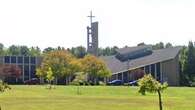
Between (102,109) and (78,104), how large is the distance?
584 cm

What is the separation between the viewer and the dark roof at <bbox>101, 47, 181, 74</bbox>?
148500 millimetres

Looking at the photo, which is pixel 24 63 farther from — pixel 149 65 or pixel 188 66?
pixel 188 66

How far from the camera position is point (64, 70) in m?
130

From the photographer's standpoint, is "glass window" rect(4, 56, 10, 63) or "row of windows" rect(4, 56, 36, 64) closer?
"glass window" rect(4, 56, 10, 63)

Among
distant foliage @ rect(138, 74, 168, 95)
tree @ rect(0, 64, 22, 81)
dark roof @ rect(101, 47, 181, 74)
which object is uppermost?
dark roof @ rect(101, 47, 181, 74)

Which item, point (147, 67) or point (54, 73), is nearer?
point (54, 73)

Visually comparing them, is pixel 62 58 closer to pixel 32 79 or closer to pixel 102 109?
pixel 32 79

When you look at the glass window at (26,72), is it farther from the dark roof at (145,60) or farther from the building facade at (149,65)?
the building facade at (149,65)

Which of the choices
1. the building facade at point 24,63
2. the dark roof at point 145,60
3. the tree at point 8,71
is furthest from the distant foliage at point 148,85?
the building facade at point 24,63

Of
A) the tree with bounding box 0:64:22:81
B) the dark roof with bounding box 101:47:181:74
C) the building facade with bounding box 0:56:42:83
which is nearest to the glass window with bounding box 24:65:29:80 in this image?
the building facade with bounding box 0:56:42:83

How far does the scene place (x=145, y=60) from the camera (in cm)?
15488

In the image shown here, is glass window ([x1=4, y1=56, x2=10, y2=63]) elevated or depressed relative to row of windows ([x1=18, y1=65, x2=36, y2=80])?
elevated

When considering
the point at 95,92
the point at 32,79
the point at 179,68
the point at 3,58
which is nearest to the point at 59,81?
the point at 32,79

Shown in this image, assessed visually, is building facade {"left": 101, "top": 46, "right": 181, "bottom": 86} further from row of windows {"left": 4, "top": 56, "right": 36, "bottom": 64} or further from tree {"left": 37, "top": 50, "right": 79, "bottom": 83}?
row of windows {"left": 4, "top": 56, "right": 36, "bottom": 64}
